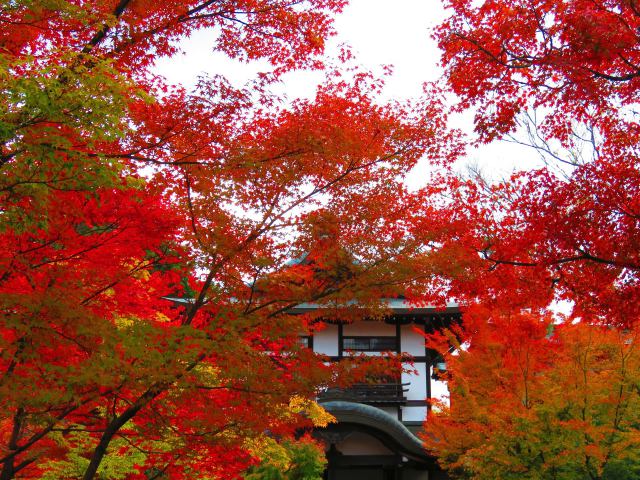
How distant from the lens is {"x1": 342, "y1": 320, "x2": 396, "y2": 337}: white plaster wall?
19141 mm

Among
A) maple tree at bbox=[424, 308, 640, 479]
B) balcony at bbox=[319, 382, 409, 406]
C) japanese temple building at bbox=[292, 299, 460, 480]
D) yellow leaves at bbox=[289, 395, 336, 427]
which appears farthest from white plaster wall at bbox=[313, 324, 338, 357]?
maple tree at bbox=[424, 308, 640, 479]

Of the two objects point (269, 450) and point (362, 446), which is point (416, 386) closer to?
point (362, 446)

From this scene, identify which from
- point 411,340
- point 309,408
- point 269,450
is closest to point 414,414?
point 411,340

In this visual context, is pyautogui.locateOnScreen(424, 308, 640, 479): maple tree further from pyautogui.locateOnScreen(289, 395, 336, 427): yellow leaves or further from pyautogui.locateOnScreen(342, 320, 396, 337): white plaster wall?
pyautogui.locateOnScreen(342, 320, 396, 337): white plaster wall

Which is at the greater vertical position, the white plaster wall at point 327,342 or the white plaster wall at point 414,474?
the white plaster wall at point 327,342

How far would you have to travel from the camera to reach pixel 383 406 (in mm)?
18438

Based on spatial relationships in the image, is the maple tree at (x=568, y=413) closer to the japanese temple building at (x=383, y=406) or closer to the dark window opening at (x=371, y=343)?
the japanese temple building at (x=383, y=406)

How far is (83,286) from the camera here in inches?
239

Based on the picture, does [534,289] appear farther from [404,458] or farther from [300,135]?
[404,458]

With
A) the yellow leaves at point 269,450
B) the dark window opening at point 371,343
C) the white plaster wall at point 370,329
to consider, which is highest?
the white plaster wall at point 370,329

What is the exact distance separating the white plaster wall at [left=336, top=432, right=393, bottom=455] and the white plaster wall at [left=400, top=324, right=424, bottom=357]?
10.5ft

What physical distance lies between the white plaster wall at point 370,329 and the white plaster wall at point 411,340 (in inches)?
13.7

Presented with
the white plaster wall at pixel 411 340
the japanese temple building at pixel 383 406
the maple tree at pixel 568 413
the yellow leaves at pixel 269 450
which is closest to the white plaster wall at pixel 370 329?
the japanese temple building at pixel 383 406

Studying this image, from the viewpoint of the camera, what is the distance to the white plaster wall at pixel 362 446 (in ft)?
58.1
